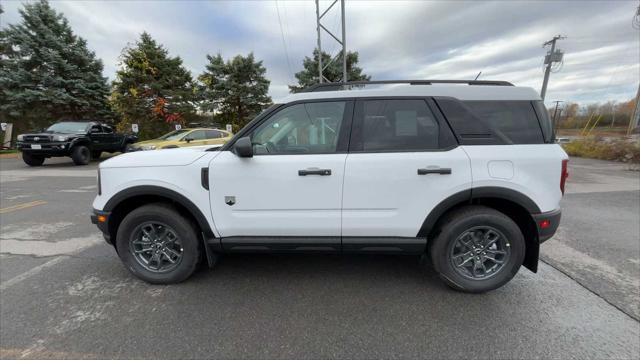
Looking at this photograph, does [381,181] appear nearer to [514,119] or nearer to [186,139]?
[514,119]

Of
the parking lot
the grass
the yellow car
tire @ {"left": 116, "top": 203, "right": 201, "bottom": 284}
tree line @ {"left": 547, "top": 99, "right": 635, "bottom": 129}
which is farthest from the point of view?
tree line @ {"left": 547, "top": 99, "right": 635, "bottom": 129}

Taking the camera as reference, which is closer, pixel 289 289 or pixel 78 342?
pixel 78 342

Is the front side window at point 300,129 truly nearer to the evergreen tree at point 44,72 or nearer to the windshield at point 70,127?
the windshield at point 70,127

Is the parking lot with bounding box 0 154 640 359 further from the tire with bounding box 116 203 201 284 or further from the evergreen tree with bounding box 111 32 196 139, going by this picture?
the evergreen tree with bounding box 111 32 196 139

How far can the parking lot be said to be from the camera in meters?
2.08

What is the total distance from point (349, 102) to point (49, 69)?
24986mm

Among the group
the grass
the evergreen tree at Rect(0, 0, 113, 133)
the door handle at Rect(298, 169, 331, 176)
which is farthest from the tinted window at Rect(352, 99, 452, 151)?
the evergreen tree at Rect(0, 0, 113, 133)

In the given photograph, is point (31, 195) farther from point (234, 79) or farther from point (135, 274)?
point (234, 79)

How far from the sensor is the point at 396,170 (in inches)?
99.3

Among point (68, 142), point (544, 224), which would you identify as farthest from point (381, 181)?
point (68, 142)

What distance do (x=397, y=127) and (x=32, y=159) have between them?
15.4 meters

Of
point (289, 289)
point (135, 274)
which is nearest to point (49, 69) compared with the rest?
point (135, 274)

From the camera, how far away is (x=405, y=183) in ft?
8.32

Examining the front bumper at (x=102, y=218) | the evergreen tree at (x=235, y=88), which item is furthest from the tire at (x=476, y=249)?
the evergreen tree at (x=235, y=88)
